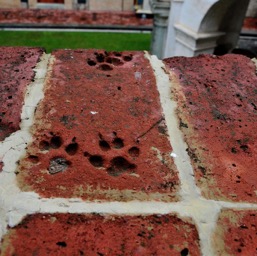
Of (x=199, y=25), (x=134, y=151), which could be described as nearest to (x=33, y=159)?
(x=134, y=151)

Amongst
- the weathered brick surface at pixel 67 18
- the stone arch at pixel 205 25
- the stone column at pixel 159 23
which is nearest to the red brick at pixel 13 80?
the stone arch at pixel 205 25

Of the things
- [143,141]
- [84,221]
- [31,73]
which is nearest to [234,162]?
[143,141]

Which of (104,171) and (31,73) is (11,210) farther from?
(31,73)

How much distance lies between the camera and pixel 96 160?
0.48 m

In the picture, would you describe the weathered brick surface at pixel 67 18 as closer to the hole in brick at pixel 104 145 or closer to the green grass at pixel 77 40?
the green grass at pixel 77 40

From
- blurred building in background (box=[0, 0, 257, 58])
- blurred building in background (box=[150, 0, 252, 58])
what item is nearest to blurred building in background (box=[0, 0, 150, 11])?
blurred building in background (box=[0, 0, 257, 58])

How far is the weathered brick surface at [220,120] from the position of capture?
0.48m

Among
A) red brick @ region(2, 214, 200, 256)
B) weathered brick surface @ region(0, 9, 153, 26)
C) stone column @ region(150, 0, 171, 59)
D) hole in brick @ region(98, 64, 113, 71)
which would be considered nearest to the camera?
red brick @ region(2, 214, 200, 256)

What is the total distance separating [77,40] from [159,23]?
255 cm

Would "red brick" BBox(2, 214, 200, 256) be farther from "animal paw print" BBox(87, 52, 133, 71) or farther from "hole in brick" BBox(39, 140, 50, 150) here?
"animal paw print" BBox(87, 52, 133, 71)

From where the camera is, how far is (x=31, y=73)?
2.09 feet

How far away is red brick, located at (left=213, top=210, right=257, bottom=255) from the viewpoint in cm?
40

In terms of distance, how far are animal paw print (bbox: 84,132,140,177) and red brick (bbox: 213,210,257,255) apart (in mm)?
138

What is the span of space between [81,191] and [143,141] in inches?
5.1
